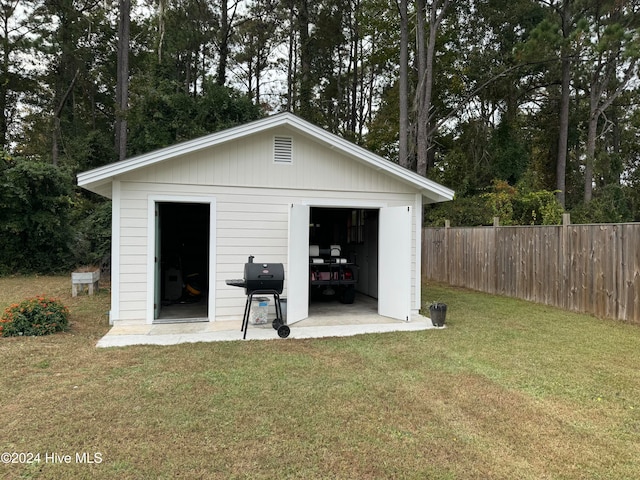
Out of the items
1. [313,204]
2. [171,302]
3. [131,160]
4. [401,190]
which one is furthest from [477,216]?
[131,160]

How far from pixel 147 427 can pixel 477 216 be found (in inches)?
543

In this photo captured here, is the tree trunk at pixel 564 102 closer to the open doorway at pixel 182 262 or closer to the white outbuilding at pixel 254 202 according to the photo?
the white outbuilding at pixel 254 202

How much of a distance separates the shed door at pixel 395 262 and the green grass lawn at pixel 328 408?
1.15 meters

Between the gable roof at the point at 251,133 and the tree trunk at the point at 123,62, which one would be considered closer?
the gable roof at the point at 251,133

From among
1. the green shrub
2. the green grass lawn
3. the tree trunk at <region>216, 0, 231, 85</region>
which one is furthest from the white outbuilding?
the tree trunk at <region>216, 0, 231, 85</region>

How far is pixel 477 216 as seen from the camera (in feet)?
47.4

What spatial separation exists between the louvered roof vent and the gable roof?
241mm

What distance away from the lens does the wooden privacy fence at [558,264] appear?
6031 millimetres

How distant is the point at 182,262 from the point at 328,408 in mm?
6961

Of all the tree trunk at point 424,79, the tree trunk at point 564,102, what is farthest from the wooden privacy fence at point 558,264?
the tree trunk at point 564,102

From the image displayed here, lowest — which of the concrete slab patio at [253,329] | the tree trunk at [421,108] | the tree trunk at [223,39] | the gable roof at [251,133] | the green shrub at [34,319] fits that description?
the concrete slab patio at [253,329]

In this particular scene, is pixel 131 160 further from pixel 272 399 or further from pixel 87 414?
pixel 272 399

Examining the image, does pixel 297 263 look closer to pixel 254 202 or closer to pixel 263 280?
pixel 263 280

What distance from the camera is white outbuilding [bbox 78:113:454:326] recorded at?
19.1 ft
